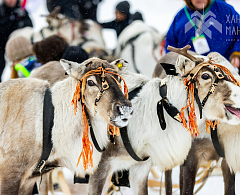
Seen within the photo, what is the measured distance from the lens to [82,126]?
229 cm

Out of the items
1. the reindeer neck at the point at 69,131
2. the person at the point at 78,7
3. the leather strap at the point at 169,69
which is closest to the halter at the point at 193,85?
the leather strap at the point at 169,69

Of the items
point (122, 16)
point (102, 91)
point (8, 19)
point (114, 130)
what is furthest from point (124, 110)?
point (122, 16)

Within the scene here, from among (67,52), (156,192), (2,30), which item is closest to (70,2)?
(2,30)

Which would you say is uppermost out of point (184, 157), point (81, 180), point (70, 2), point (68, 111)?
point (70, 2)

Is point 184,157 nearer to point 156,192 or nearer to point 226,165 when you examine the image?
point 226,165

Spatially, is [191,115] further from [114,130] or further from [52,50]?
[52,50]

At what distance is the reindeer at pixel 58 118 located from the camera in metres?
2.14

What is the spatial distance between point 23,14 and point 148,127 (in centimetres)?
456

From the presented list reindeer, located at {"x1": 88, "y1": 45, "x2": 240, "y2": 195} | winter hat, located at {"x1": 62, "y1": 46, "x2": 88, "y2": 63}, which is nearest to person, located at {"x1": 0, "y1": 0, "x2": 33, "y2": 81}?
winter hat, located at {"x1": 62, "y1": 46, "x2": 88, "y2": 63}

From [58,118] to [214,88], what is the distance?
1139 millimetres

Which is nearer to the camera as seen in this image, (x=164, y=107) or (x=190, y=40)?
(x=164, y=107)

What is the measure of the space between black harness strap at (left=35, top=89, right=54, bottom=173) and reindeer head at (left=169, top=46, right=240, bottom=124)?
1.01m

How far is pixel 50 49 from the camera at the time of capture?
12.0ft

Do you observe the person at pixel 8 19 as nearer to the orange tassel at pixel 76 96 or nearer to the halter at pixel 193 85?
the orange tassel at pixel 76 96
